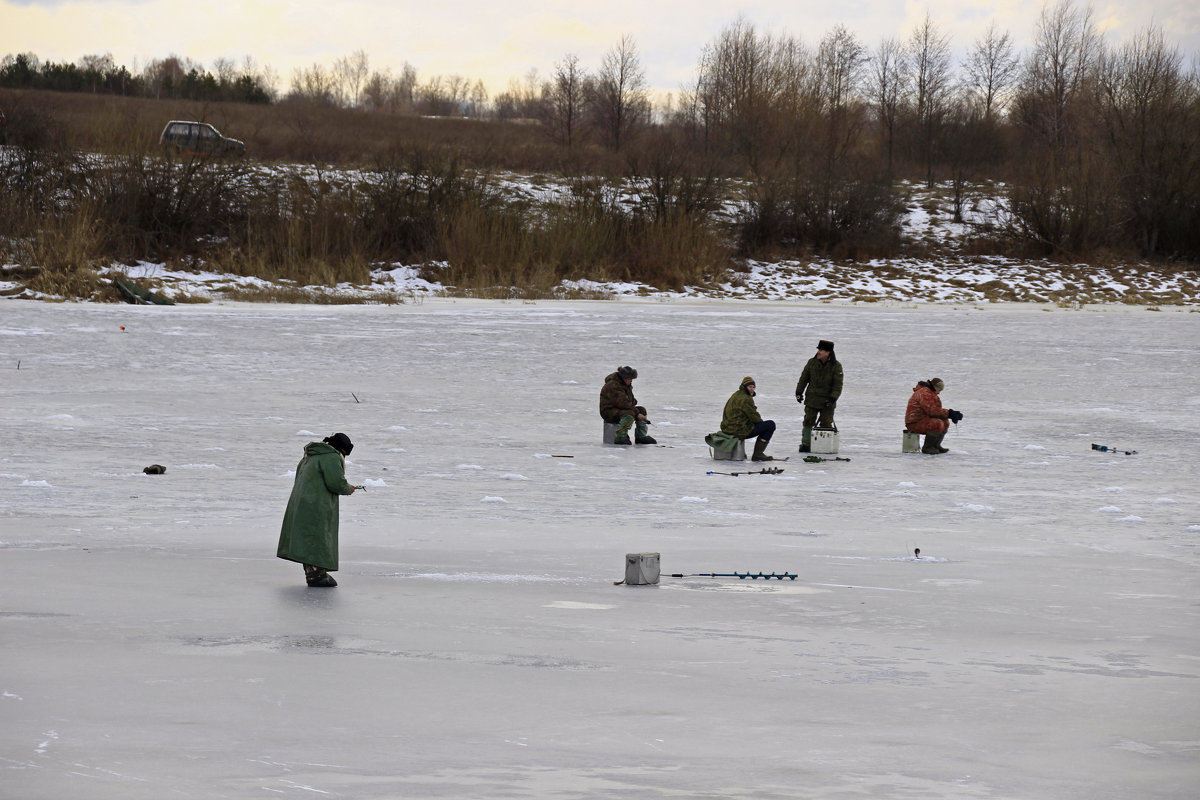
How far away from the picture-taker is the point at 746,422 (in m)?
13.4

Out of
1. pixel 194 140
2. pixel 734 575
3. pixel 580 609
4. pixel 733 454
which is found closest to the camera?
pixel 580 609

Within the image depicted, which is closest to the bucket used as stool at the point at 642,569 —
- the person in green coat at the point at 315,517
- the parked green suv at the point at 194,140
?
the person in green coat at the point at 315,517

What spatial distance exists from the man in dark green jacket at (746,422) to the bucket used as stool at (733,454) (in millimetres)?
98

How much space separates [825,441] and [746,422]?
97 centimetres

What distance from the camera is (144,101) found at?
60094 mm

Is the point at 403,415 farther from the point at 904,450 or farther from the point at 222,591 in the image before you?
the point at 222,591

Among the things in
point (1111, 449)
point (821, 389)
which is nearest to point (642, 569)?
point (821, 389)

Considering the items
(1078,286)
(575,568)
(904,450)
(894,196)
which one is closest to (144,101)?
(894,196)

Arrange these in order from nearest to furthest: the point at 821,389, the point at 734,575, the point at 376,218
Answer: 1. the point at 734,575
2. the point at 821,389
3. the point at 376,218

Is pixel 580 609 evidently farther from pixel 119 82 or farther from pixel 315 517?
pixel 119 82

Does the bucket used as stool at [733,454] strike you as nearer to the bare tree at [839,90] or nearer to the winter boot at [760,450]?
the winter boot at [760,450]

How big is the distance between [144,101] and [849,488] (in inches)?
2173

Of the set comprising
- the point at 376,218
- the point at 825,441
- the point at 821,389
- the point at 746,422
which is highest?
the point at 376,218

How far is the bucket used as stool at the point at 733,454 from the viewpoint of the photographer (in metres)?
13.4
